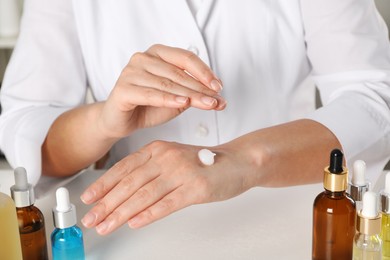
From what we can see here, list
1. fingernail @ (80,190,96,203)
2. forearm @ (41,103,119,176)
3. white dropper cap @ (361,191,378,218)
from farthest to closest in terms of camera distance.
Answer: forearm @ (41,103,119,176) < fingernail @ (80,190,96,203) < white dropper cap @ (361,191,378,218)

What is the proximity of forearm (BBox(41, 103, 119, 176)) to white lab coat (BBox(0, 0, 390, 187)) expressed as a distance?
26 millimetres

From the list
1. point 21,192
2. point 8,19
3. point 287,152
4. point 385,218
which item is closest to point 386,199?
point 385,218

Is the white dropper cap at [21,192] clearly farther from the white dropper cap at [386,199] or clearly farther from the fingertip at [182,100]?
the white dropper cap at [386,199]

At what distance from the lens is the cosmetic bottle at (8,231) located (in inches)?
27.0

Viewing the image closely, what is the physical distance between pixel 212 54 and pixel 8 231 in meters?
0.53

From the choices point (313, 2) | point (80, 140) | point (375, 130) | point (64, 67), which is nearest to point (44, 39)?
point (64, 67)

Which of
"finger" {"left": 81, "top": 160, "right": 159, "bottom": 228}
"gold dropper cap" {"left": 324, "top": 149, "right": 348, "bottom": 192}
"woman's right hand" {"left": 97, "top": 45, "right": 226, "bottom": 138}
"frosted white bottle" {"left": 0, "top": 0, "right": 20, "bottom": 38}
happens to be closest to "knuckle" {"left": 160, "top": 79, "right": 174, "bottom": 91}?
"woman's right hand" {"left": 97, "top": 45, "right": 226, "bottom": 138}

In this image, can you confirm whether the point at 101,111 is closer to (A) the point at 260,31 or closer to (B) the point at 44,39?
(B) the point at 44,39

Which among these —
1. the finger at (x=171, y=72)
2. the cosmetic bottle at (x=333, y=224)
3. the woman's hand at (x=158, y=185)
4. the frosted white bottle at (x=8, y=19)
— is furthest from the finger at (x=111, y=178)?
the frosted white bottle at (x=8, y=19)

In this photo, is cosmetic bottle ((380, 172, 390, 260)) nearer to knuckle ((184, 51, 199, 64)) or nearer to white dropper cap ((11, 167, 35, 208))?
knuckle ((184, 51, 199, 64))

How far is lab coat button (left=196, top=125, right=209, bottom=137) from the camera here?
1095 mm

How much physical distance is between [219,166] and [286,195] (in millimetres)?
208

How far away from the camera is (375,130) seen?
977mm

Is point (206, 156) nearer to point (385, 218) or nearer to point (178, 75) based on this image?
point (178, 75)
